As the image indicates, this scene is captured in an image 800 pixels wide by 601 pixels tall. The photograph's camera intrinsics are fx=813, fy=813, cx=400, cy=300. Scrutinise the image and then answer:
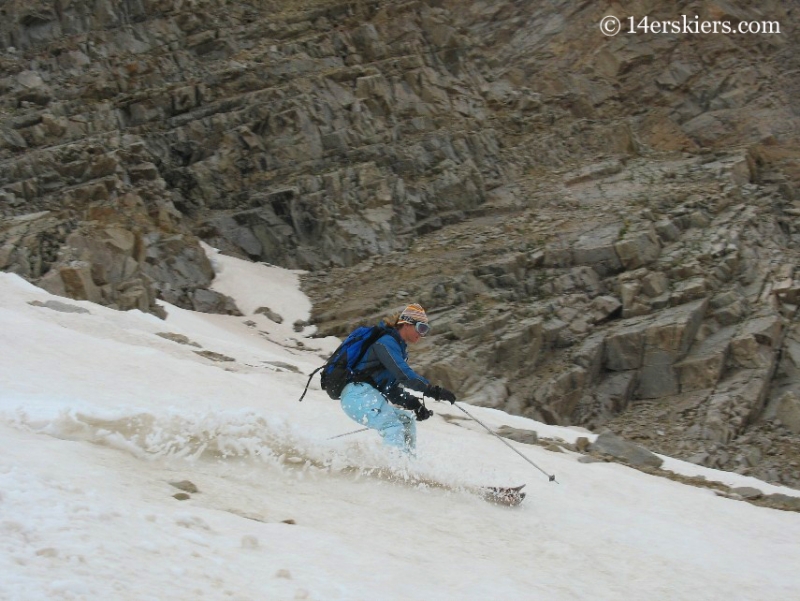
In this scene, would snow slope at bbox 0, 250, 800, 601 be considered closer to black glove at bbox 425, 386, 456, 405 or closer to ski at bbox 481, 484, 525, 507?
ski at bbox 481, 484, 525, 507

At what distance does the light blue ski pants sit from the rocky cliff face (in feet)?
45.5

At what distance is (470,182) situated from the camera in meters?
36.1

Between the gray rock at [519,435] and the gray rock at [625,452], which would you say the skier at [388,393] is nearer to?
the gray rock at [519,435]

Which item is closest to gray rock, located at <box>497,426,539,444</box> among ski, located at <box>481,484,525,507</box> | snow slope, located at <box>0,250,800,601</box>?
snow slope, located at <box>0,250,800,601</box>

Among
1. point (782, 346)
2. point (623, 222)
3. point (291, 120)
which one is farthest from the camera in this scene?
point (291, 120)

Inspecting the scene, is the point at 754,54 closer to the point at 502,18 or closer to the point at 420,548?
the point at 502,18

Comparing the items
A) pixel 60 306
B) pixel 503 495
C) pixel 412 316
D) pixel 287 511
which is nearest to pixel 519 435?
pixel 503 495

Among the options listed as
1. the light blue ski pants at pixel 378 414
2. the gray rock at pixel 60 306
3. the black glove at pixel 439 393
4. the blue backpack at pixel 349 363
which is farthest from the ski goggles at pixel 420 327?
the gray rock at pixel 60 306

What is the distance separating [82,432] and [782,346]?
21817mm

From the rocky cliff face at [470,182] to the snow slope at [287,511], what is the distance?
1070 cm

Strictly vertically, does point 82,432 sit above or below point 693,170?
below

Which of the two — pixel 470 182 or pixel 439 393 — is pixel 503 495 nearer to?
pixel 439 393

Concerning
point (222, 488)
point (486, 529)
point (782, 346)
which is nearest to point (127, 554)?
point (222, 488)

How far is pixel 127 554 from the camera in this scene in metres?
4.05
